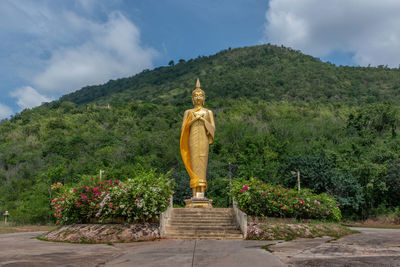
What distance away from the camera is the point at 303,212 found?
1107 centimetres

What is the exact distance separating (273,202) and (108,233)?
5.09m

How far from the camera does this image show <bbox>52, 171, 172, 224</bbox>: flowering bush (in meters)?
9.21

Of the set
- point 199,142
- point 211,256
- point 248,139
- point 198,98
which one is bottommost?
point 211,256

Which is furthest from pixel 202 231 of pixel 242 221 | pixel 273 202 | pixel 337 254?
pixel 337 254

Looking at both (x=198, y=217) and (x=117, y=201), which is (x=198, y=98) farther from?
(x=117, y=201)

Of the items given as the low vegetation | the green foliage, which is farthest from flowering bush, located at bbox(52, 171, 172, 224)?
the green foliage

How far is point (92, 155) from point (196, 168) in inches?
1179

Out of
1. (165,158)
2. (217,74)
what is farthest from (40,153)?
(217,74)

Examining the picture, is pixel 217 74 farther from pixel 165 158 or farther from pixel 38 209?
pixel 38 209

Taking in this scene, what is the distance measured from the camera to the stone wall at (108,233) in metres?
8.72

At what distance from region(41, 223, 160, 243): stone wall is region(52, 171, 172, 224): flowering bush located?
0.27m

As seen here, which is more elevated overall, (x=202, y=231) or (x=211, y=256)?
(x=202, y=231)

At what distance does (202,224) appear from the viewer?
33.3 feet

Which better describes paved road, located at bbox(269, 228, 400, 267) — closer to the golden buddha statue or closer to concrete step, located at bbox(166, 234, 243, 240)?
concrete step, located at bbox(166, 234, 243, 240)
